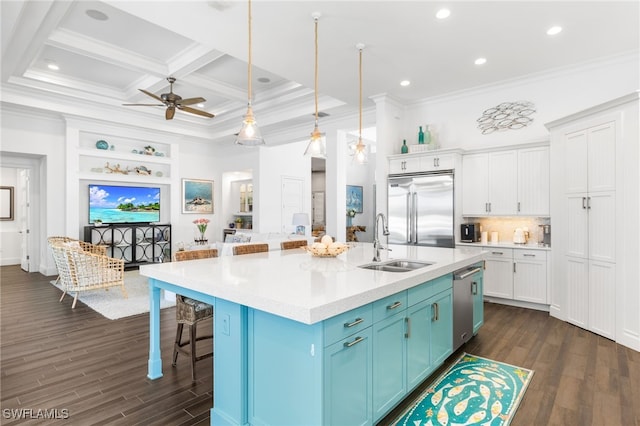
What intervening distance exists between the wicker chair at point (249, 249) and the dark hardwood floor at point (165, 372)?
3.47 feet

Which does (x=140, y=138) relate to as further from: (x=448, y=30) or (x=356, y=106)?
(x=448, y=30)

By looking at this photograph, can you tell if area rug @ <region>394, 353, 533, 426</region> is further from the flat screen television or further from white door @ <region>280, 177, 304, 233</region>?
the flat screen television

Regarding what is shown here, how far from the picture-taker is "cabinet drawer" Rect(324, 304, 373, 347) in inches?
67.7

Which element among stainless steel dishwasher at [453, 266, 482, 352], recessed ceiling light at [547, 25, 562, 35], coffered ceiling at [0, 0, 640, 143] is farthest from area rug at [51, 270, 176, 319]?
recessed ceiling light at [547, 25, 562, 35]

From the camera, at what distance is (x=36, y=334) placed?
3855mm

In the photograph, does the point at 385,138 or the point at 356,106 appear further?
the point at 356,106

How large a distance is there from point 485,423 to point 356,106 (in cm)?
525

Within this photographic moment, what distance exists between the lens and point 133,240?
812 centimetres

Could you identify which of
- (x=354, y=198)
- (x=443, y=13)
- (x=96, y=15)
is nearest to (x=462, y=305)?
(x=443, y=13)

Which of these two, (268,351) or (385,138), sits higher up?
(385,138)

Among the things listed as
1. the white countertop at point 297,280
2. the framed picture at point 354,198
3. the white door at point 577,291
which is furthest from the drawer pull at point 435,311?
the framed picture at point 354,198

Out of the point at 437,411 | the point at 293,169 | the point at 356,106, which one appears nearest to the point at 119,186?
the point at 293,169

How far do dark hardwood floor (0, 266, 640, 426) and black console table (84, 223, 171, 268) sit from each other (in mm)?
3339

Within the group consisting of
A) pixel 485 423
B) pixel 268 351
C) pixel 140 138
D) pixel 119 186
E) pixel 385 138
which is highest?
pixel 140 138
